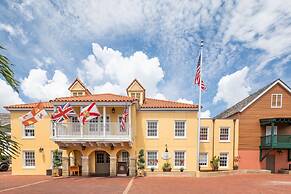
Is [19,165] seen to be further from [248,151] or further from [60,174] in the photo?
[248,151]

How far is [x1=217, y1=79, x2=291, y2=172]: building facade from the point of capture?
23.9 metres

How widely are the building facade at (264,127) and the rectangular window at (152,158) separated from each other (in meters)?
9.17

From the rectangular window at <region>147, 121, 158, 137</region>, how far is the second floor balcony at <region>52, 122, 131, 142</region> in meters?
3.43

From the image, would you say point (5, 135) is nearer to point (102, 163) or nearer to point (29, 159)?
point (102, 163)

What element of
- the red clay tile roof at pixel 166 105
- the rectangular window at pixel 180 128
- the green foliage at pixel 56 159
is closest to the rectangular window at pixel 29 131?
the green foliage at pixel 56 159

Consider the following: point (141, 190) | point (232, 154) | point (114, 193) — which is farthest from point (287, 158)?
point (114, 193)

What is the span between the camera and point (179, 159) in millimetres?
22250

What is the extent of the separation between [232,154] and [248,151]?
183cm

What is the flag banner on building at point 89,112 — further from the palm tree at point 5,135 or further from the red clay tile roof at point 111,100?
the palm tree at point 5,135

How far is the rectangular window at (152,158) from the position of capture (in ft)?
72.8

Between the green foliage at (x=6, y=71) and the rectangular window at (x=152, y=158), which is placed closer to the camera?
the green foliage at (x=6, y=71)

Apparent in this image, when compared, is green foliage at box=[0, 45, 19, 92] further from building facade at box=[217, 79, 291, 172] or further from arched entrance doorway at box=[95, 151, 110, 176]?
building facade at box=[217, 79, 291, 172]

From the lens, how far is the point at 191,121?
22203 millimetres

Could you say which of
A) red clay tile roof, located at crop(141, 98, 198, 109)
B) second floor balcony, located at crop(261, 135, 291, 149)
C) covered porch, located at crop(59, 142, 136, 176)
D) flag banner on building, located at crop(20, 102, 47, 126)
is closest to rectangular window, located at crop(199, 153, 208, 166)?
red clay tile roof, located at crop(141, 98, 198, 109)
